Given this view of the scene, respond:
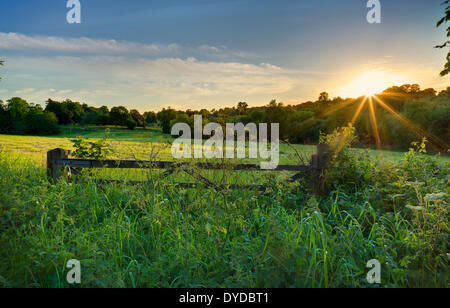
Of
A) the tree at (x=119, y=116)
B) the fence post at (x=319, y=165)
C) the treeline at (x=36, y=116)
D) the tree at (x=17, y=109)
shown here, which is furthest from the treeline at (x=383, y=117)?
the tree at (x=17, y=109)

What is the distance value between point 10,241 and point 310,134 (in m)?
31.0

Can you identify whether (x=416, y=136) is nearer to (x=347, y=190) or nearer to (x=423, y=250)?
(x=347, y=190)

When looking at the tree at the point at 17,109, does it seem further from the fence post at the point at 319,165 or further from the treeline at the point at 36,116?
the fence post at the point at 319,165

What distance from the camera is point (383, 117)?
105ft

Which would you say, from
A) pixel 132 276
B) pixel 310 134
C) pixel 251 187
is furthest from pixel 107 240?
pixel 310 134

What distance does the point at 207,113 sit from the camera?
14.4ft

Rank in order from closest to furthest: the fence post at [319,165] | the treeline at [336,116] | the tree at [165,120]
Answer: the fence post at [319,165] < the tree at [165,120] < the treeline at [336,116]

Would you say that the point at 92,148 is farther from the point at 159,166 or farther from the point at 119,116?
the point at 119,116

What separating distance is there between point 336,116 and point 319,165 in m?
31.4

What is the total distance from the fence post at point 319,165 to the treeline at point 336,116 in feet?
44.4

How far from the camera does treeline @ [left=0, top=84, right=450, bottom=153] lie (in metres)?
25.8

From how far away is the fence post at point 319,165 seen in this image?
611 centimetres
